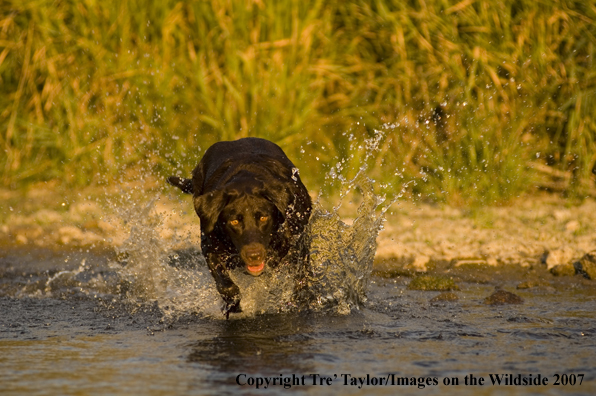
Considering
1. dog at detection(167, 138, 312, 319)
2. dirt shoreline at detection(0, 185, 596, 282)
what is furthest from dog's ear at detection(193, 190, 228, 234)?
dirt shoreline at detection(0, 185, 596, 282)

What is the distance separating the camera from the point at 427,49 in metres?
8.28

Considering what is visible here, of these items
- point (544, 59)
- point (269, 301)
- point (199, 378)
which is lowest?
point (199, 378)

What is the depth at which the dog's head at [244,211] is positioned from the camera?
14.7 feet

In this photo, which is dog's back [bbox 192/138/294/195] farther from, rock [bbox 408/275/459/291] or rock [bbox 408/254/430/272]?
rock [bbox 408/254/430/272]

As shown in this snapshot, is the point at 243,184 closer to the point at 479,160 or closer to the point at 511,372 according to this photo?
the point at 511,372

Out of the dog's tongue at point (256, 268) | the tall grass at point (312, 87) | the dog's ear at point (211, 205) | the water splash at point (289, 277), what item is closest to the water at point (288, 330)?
the water splash at point (289, 277)

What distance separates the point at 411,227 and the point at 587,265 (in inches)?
73.4

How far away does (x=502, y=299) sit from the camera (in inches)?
193

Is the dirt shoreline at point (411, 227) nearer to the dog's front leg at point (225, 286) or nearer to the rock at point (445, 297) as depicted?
the rock at point (445, 297)

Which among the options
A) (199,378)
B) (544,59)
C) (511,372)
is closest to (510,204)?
(544,59)

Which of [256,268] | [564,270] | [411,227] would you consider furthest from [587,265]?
[256,268]

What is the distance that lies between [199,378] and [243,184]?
139 cm

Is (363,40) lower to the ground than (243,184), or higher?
higher

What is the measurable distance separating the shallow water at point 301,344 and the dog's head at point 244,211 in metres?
0.46
